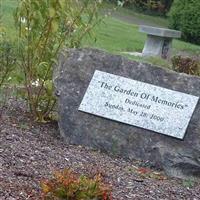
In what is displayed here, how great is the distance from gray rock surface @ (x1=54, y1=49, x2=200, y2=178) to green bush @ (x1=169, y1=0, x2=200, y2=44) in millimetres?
14839

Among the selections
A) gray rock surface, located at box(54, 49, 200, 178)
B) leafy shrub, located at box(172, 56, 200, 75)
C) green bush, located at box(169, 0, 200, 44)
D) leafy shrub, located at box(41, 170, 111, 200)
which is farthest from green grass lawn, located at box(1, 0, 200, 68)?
leafy shrub, located at box(41, 170, 111, 200)

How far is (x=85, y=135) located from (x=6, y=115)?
0.84 metres

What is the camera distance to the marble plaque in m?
6.04

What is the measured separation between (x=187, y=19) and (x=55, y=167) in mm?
16459

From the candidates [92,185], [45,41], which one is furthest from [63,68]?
[92,185]

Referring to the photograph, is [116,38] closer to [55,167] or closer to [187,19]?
[187,19]

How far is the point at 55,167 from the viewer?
5.22m

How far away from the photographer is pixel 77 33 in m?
6.93

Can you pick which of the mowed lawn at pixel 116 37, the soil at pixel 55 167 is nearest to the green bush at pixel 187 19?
the mowed lawn at pixel 116 37

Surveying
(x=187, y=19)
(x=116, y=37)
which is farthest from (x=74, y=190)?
(x=187, y=19)

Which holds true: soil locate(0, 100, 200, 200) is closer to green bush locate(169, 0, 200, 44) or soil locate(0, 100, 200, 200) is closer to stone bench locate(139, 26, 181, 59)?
stone bench locate(139, 26, 181, 59)

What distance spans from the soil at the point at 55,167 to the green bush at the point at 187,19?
15.1m

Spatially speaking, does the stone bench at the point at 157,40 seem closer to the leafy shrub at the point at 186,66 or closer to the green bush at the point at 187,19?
the leafy shrub at the point at 186,66

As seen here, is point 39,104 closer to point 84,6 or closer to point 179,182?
point 84,6
